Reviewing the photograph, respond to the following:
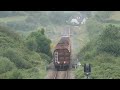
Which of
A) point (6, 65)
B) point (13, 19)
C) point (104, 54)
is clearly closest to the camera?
point (6, 65)

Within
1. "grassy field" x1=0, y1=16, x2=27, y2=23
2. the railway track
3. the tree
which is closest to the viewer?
the railway track

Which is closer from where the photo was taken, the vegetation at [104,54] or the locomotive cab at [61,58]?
the vegetation at [104,54]

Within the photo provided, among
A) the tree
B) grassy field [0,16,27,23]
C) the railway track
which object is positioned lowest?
the railway track

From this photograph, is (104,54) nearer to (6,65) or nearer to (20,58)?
(20,58)

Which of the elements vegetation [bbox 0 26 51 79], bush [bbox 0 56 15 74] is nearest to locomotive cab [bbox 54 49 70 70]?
vegetation [bbox 0 26 51 79]

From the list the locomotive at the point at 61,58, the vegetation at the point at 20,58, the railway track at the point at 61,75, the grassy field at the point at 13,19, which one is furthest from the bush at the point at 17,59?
the grassy field at the point at 13,19

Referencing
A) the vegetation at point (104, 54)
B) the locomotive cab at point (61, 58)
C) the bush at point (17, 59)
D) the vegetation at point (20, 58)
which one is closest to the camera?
the vegetation at point (20, 58)

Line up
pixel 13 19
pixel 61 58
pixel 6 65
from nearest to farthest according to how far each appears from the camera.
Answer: pixel 6 65 → pixel 61 58 → pixel 13 19

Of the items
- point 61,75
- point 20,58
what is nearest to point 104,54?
point 61,75

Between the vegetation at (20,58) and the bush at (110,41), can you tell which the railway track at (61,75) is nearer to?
the vegetation at (20,58)

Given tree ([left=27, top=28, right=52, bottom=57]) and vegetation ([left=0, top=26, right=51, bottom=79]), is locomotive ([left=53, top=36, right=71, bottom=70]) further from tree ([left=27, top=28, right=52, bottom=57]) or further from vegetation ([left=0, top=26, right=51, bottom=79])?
tree ([left=27, top=28, right=52, bottom=57])

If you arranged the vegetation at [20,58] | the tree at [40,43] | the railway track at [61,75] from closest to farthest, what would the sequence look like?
the vegetation at [20,58], the railway track at [61,75], the tree at [40,43]
